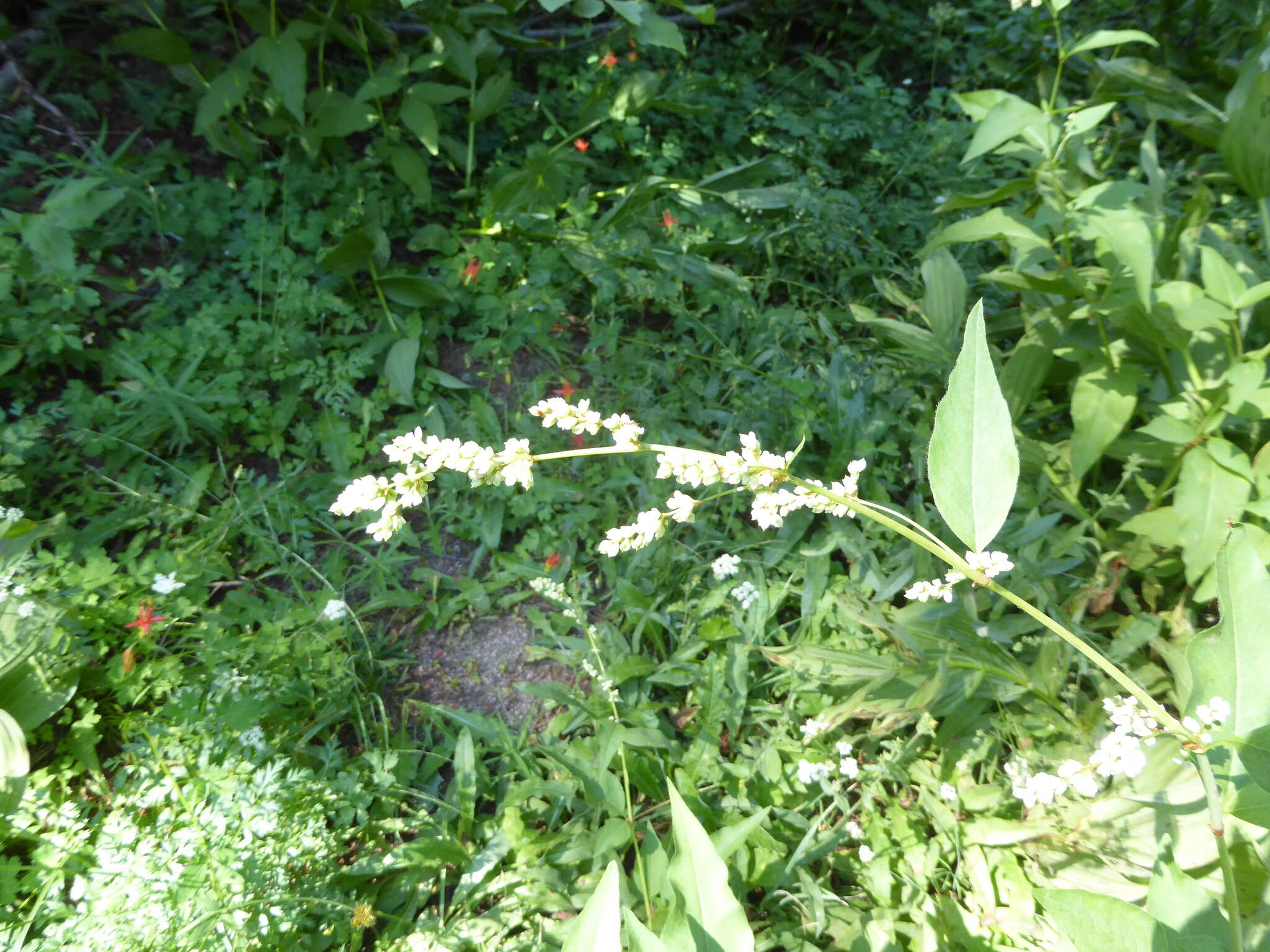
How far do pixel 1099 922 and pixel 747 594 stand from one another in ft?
4.69

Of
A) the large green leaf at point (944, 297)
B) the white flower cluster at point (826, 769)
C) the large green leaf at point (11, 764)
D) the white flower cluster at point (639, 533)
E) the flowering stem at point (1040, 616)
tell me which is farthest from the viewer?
the large green leaf at point (944, 297)

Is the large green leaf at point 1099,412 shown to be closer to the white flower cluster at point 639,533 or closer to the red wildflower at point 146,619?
the white flower cluster at point 639,533

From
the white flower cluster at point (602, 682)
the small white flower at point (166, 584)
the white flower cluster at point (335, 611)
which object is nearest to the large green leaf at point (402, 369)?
the white flower cluster at point (335, 611)

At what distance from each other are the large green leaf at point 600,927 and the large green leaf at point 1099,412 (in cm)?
175

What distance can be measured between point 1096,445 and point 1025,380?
350 millimetres

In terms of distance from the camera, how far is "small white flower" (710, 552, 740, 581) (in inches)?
89.1

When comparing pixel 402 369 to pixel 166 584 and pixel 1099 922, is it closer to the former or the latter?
pixel 166 584

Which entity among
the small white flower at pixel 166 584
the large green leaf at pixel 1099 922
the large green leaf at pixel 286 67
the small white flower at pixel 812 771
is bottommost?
the small white flower at pixel 166 584

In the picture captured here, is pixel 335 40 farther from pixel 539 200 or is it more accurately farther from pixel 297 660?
pixel 297 660

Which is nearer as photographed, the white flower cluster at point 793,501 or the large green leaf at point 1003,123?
the white flower cluster at point 793,501

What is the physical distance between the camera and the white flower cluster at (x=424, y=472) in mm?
934

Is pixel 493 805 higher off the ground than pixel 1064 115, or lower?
lower

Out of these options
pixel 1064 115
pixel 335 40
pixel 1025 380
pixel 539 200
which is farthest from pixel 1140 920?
pixel 335 40

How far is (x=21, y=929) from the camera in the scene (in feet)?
5.16
